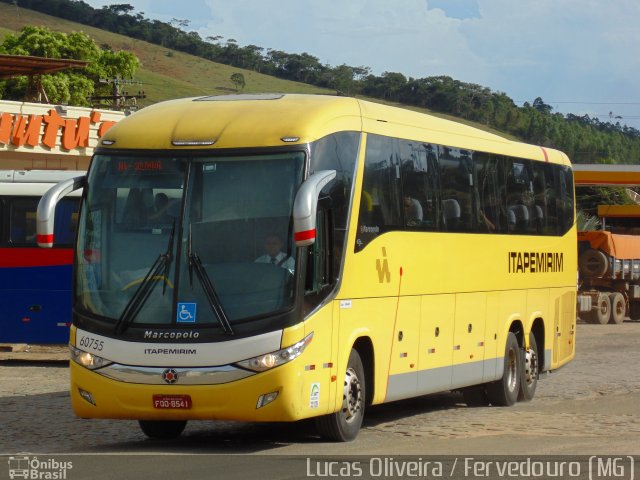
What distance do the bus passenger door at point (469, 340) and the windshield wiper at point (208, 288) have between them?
4.73m

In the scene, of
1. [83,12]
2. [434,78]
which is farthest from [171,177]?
[83,12]

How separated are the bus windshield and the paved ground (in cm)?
139

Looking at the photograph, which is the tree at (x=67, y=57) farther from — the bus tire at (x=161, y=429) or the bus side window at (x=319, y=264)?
the bus side window at (x=319, y=264)

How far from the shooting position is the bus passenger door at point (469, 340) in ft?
51.2

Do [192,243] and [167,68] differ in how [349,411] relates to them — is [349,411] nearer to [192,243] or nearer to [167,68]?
[192,243]

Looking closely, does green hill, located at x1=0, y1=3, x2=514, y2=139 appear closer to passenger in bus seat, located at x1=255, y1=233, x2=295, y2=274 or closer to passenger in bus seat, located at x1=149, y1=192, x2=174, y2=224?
passenger in bus seat, located at x1=149, y1=192, x2=174, y2=224

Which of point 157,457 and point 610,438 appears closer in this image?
point 157,457

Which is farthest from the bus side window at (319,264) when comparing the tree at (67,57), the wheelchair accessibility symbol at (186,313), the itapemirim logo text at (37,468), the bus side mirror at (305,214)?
the tree at (67,57)

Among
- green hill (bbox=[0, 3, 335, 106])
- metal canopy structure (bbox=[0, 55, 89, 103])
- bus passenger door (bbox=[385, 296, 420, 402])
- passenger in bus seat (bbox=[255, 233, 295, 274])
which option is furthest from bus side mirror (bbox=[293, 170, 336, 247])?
green hill (bbox=[0, 3, 335, 106])

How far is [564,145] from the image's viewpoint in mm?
160500

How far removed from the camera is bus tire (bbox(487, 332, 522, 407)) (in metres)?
17.2

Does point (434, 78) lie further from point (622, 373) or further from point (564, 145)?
point (622, 373)

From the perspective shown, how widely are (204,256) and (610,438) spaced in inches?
179

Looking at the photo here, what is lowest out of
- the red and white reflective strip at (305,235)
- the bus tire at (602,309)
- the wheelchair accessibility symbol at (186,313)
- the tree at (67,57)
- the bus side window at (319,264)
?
the bus tire at (602,309)
